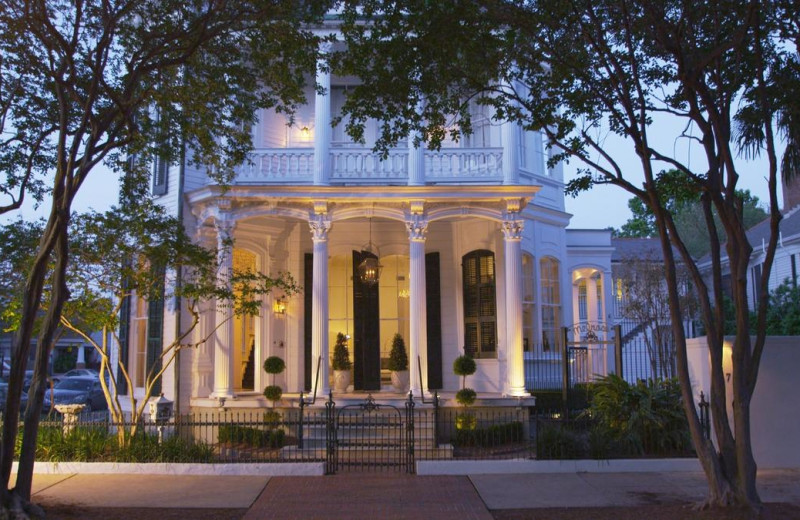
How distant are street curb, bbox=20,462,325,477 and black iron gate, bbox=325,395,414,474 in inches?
19.6

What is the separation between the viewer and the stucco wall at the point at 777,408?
37.9 ft

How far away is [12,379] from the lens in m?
8.30

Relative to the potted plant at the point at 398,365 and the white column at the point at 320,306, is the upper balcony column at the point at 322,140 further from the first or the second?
the potted plant at the point at 398,365

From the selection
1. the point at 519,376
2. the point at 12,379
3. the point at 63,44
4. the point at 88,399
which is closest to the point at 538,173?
the point at 519,376

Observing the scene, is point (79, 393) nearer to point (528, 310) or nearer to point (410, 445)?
point (528, 310)

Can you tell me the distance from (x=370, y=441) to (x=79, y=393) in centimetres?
1453

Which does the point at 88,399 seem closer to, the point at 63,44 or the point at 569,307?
the point at 569,307

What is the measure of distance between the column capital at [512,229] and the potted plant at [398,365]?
143 inches

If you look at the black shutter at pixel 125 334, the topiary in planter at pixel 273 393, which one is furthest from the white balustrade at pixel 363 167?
the black shutter at pixel 125 334

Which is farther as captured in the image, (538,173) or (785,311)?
(785,311)

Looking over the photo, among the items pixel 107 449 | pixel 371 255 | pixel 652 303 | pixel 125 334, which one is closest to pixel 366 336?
pixel 371 255

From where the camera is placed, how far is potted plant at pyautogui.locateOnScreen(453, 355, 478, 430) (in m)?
14.4

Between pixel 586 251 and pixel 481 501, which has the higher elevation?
pixel 586 251

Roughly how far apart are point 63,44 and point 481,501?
8094 millimetres
